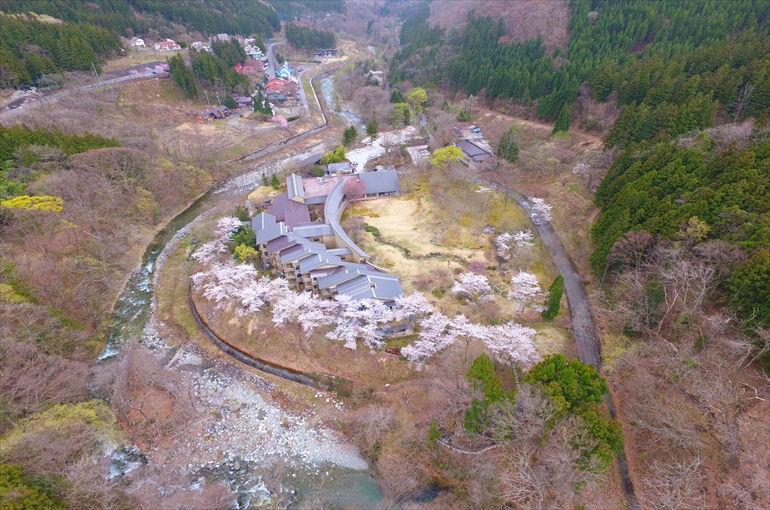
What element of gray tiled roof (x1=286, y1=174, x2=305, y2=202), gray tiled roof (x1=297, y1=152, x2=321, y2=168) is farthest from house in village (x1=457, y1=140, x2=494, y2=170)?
gray tiled roof (x1=286, y1=174, x2=305, y2=202)

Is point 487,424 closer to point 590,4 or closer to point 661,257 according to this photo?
point 661,257

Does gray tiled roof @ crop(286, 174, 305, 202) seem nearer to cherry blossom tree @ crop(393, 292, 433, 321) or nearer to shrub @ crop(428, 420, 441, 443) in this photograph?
cherry blossom tree @ crop(393, 292, 433, 321)

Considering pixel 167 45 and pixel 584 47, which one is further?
pixel 167 45

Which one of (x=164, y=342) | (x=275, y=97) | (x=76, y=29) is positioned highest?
(x=76, y=29)

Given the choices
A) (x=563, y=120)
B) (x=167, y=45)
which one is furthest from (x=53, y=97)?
(x=563, y=120)

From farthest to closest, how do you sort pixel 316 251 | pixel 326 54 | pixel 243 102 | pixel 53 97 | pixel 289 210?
pixel 326 54, pixel 243 102, pixel 53 97, pixel 289 210, pixel 316 251

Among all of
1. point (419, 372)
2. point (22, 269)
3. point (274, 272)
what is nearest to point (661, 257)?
point (419, 372)

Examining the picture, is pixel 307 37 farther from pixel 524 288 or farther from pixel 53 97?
pixel 524 288
